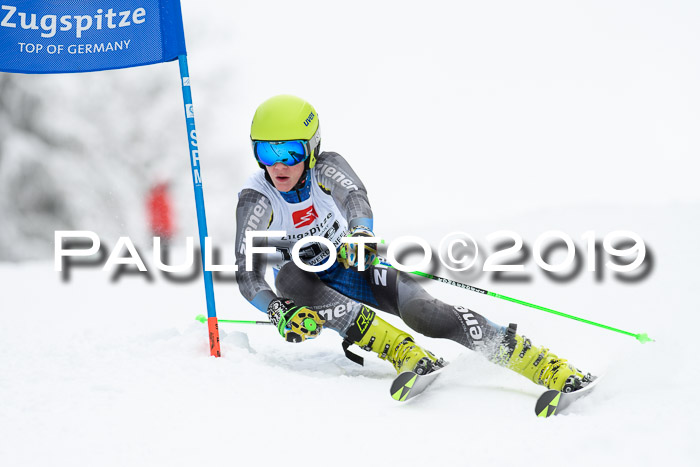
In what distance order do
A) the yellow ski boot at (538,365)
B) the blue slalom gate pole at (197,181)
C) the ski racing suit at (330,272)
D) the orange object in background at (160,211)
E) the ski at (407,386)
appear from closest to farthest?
the ski at (407,386) → the yellow ski boot at (538,365) → the ski racing suit at (330,272) → the blue slalom gate pole at (197,181) → the orange object in background at (160,211)

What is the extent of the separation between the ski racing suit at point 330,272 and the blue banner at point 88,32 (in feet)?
3.18

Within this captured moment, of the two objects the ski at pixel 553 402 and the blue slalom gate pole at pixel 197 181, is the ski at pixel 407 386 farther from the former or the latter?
the blue slalom gate pole at pixel 197 181

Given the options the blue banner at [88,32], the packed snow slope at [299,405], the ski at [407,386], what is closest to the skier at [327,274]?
the packed snow slope at [299,405]

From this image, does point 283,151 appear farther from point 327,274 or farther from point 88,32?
point 88,32

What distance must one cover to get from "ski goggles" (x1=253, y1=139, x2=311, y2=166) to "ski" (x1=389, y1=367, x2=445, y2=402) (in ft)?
4.32

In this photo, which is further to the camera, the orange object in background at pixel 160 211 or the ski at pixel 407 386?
the orange object in background at pixel 160 211

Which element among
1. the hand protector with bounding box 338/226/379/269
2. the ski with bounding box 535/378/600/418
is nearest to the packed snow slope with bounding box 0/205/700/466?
the ski with bounding box 535/378/600/418

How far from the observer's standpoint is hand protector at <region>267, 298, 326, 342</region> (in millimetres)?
3564

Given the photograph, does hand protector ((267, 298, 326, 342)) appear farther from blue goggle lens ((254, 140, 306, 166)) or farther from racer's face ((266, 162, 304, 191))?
blue goggle lens ((254, 140, 306, 166))

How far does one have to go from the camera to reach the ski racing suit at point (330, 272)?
3746 millimetres

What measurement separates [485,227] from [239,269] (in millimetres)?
5209

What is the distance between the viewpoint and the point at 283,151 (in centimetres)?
379

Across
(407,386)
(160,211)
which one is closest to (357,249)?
(407,386)

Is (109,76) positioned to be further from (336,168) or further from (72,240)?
(336,168)
